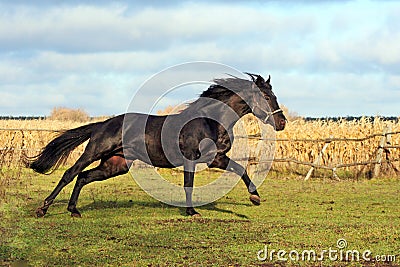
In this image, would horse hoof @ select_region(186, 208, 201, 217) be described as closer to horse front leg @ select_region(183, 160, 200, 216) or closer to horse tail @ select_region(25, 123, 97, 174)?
horse front leg @ select_region(183, 160, 200, 216)

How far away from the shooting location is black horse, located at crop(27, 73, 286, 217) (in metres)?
10.3

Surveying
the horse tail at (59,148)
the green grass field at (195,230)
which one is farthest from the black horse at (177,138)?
the green grass field at (195,230)

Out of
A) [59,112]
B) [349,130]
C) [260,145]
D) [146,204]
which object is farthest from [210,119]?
[59,112]

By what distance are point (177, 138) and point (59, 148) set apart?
213 cm

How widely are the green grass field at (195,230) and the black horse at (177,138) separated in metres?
0.75

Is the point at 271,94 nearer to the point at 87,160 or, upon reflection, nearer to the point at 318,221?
the point at 318,221

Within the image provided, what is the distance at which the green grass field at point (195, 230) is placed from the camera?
22.9 feet

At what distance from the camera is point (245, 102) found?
1073 cm

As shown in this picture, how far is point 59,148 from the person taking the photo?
10820 mm

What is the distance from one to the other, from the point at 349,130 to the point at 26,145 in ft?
44.4

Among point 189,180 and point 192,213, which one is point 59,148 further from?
point 192,213

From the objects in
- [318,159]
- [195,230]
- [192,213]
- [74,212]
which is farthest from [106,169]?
[318,159]

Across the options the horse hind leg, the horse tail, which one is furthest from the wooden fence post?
the horse tail

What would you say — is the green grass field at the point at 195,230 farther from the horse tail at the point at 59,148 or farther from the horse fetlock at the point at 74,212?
the horse tail at the point at 59,148
